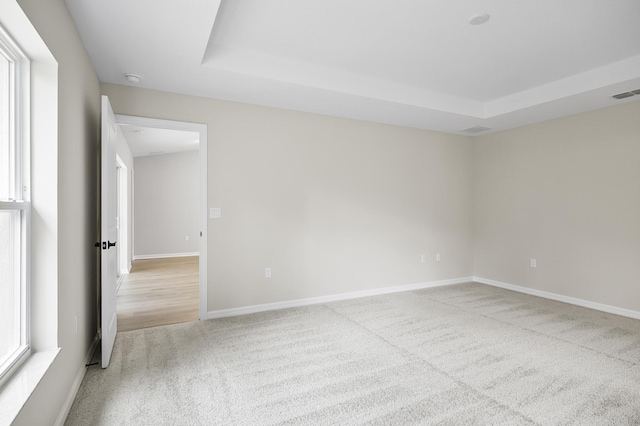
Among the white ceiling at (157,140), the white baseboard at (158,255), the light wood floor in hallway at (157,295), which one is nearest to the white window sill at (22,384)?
the light wood floor in hallway at (157,295)

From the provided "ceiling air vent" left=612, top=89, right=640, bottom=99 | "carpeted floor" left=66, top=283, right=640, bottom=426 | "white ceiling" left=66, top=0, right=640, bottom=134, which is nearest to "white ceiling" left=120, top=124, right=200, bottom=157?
"white ceiling" left=66, top=0, right=640, bottom=134

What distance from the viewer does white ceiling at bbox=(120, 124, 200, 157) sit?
19.7ft

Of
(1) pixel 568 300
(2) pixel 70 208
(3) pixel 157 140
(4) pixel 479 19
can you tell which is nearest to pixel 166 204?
(3) pixel 157 140

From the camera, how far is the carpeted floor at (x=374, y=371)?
2.00 metres

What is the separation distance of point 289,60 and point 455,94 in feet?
6.93

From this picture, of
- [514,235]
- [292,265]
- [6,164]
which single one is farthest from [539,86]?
[6,164]

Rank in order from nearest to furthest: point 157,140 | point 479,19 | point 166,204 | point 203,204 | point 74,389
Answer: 1. point 74,389
2. point 479,19
3. point 203,204
4. point 157,140
5. point 166,204

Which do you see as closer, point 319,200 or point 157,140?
point 319,200

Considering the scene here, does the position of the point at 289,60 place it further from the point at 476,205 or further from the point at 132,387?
the point at 476,205

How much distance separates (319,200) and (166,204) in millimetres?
5827

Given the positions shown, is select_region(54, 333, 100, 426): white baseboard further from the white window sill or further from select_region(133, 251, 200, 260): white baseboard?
select_region(133, 251, 200, 260): white baseboard

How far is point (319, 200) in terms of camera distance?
4.33 metres

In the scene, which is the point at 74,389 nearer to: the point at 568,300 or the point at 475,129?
→ the point at 568,300

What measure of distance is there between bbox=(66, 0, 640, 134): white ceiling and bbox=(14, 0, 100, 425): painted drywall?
→ 0.27m
